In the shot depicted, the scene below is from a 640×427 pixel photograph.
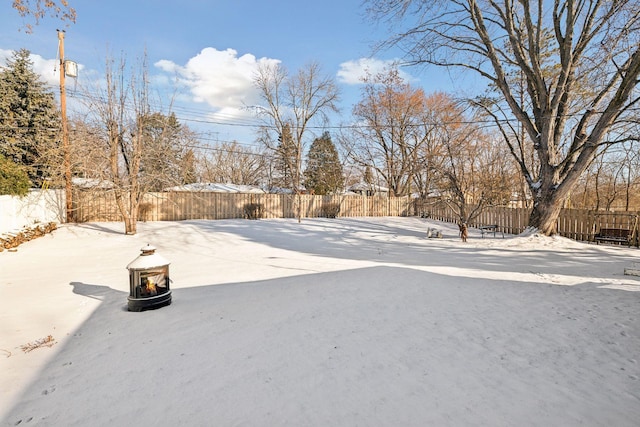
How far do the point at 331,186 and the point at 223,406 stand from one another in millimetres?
33378

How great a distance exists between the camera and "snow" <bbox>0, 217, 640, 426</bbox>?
2.42 metres

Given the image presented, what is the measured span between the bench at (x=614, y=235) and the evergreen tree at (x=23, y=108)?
25690 millimetres

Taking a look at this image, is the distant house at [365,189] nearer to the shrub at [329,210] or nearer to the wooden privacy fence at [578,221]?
the shrub at [329,210]

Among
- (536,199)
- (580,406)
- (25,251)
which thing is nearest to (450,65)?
(536,199)

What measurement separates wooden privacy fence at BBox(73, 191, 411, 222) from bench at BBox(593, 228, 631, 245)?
14627 mm

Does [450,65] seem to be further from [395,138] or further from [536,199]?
[395,138]

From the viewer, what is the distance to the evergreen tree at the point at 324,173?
115 feet

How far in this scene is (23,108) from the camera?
18.1 metres

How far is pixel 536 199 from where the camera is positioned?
39.2 ft

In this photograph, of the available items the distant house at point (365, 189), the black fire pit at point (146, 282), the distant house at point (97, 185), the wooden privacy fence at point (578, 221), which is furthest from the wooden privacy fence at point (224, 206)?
the distant house at point (365, 189)

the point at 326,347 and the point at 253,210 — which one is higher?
the point at 253,210

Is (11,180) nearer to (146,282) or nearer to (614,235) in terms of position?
(146,282)

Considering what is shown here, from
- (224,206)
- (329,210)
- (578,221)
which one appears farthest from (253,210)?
(578,221)

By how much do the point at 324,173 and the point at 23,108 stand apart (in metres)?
24.6
